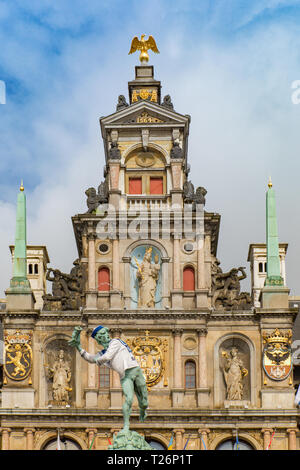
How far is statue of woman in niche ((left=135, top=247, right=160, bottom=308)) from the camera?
189ft

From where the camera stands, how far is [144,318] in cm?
5700

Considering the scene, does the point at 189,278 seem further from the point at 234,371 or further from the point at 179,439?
the point at 179,439

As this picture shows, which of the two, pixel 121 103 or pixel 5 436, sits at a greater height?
pixel 121 103

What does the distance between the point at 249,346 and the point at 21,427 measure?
33.1 ft

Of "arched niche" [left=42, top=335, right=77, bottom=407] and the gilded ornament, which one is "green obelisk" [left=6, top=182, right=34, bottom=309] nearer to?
"arched niche" [left=42, top=335, right=77, bottom=407]

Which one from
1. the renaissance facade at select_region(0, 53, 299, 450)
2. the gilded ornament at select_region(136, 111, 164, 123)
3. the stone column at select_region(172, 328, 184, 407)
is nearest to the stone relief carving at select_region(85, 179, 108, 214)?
the renaissance facade at select_region(0, 53, 299, 450)

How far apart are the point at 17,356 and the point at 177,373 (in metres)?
6.69

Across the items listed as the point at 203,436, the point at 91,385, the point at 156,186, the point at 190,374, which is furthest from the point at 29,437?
the point at 156,186

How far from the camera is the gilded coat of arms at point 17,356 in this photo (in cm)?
5631

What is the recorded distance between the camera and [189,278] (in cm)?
5812

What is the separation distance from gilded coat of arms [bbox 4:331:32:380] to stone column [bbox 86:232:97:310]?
292 cm

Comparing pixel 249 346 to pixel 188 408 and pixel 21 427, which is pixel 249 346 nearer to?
pixel 188 408
